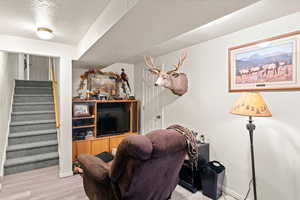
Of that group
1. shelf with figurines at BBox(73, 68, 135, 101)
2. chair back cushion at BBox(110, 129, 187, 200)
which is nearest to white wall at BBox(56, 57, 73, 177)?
shelf with figurines at BBox(73, 68, 135, 101)

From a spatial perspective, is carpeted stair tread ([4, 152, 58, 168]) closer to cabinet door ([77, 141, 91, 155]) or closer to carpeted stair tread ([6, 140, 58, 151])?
carpeted stair tread ([6, 140, 58, 151])

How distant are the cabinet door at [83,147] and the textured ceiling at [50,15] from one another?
7.10 ft

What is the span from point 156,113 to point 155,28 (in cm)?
238

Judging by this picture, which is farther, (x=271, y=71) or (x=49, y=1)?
(x=271, y=71)

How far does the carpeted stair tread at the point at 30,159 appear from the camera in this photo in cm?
295

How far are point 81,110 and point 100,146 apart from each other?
0.92 m

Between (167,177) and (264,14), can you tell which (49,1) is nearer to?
(167,177)

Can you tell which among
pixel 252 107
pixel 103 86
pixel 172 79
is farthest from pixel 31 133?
pixel 252 107

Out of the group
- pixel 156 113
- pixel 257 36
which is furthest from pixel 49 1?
pixel 156 113

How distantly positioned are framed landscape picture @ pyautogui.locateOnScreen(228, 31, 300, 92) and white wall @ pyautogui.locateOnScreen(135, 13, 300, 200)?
0.27 ft

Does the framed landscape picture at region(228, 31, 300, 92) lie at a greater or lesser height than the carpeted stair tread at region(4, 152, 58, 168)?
greater

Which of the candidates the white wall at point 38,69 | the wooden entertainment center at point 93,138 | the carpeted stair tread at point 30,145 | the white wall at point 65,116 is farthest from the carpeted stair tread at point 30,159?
the white wall at point 38,69

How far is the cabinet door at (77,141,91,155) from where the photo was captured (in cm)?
337

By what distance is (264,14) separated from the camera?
5.83 ft
